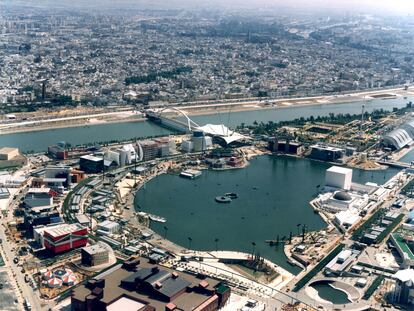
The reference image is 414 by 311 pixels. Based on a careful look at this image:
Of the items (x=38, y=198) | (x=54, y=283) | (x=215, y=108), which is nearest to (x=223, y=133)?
(x=215, y=108)

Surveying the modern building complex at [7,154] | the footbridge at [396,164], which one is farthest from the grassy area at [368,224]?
the modern building complex at [7,154]

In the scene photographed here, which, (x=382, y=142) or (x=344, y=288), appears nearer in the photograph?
(x=344, y=288)

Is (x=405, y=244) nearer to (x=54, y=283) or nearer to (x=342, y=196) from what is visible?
(x=342, y=196)

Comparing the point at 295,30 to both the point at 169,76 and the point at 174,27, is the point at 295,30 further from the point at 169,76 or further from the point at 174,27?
the point at 169,76

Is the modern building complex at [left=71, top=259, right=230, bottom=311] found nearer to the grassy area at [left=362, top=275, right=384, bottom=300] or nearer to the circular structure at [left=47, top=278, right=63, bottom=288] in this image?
the circular structure at [left=47, top=278, right=63, bottom=288]

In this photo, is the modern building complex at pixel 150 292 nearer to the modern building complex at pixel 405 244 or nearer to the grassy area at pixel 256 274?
the grassy area at pixel 256 274

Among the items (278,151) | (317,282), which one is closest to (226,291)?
(317,282)
